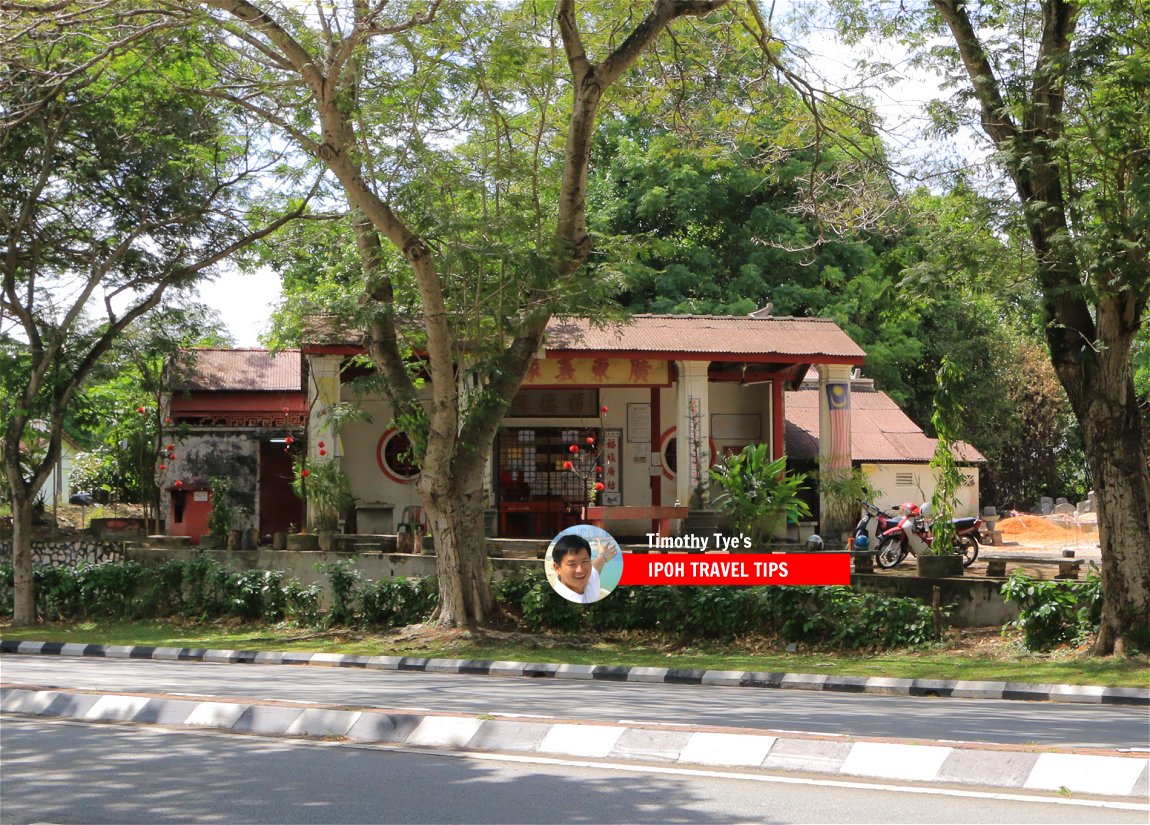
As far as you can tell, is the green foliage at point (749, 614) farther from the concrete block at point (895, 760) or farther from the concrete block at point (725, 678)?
the concrete block at point (895, 760)

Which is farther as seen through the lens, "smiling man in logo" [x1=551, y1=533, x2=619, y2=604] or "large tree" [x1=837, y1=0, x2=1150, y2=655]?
"smiling man in logo" [x1=551, y1=533, x2=619, y2=604]

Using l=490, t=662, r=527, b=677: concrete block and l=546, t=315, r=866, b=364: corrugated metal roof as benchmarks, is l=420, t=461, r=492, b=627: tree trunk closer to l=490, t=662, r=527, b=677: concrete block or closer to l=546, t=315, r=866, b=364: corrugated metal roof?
l=490, t=662, r=527, b=677: concrete block

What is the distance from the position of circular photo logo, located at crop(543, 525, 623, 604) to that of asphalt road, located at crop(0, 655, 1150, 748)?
3390mm

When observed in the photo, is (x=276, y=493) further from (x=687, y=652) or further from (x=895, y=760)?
(x=895, y=760)

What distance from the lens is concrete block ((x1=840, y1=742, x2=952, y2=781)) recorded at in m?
6.35

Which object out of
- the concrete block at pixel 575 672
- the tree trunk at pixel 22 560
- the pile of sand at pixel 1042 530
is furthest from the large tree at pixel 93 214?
the pile of sand at pixel 1042 530

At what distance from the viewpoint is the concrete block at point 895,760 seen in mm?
6348

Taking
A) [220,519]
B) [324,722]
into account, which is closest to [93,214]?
[220,519]

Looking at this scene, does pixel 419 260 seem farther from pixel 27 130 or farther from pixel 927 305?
pixel 27 130

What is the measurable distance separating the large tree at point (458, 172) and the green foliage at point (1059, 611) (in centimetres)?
634

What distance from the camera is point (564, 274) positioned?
48.5 feet

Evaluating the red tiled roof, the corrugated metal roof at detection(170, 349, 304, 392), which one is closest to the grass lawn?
the corrugated metal roof at detection(170, 349, 304, 392)

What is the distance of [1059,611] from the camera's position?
46.1 ft

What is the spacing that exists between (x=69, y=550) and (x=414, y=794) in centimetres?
1689
